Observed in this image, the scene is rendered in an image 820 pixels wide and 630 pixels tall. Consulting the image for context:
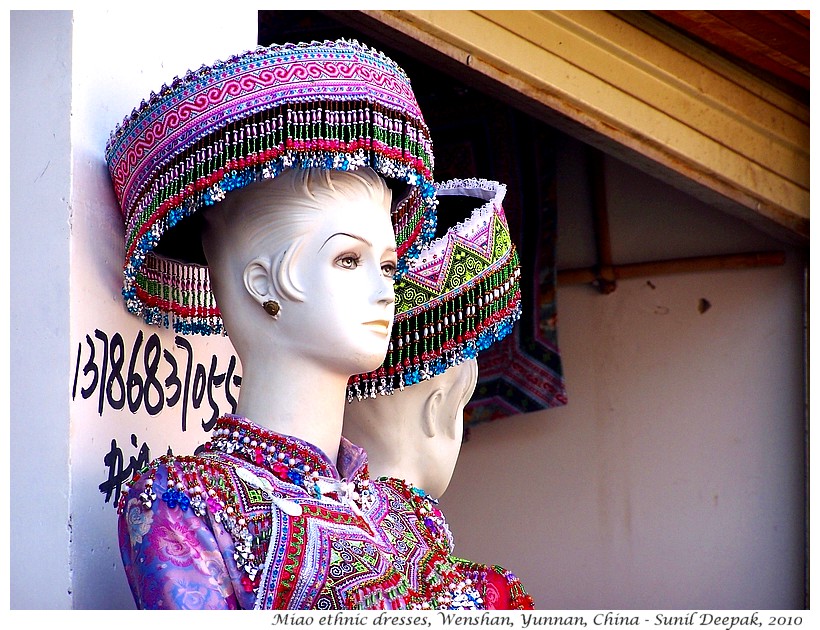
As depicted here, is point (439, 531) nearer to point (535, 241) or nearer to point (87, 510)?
point (87, 510)

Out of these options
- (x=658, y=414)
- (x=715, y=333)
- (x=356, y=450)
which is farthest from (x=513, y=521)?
(x=356, y=450)

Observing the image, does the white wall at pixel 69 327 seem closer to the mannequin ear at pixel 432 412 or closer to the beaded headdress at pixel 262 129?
the beaded headdress at pixel 262 129

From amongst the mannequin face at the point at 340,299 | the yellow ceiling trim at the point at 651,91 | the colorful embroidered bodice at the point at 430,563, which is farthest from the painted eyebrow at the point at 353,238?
the yellow ceiling trim at the point at 651,91

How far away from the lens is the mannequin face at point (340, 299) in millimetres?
1780

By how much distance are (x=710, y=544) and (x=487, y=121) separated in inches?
53.2

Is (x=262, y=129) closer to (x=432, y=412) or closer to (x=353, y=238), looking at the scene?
(x=353, y=238)

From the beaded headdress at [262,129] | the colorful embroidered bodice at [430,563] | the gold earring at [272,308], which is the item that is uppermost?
the beaded headdress at [262,129]

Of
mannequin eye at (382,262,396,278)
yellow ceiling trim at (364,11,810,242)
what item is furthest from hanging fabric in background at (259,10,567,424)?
mannequin eye at (382,262,396,278)

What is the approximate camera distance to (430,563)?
1.92 m

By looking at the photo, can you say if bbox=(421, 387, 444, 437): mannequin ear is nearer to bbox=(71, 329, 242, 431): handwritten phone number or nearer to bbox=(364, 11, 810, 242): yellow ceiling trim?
bbox=(71, 329, 242, 431): handwritten phone number

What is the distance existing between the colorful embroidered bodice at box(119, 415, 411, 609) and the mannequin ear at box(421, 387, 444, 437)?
0.52 meters

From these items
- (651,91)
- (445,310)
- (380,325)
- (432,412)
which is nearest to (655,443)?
(651,91)

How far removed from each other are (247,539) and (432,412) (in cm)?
67
